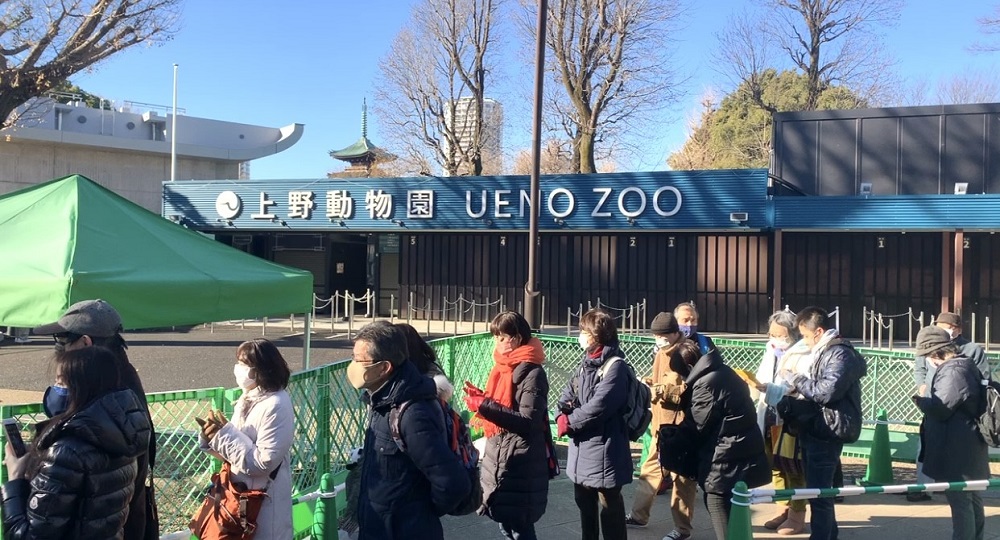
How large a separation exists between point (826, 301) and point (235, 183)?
1748 cm

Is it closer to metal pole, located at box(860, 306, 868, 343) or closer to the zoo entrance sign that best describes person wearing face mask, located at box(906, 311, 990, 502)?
metal pole, located at box(860, 306, 868, 343)

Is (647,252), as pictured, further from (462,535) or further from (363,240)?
(462,535)

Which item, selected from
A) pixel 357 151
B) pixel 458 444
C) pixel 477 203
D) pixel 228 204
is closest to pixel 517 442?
pixel 458 444

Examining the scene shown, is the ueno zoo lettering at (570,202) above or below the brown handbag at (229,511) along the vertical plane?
above

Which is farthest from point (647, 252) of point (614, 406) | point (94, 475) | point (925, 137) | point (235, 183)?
point (94, 475)

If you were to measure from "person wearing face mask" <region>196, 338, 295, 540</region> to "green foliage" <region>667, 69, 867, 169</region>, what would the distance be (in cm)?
3027

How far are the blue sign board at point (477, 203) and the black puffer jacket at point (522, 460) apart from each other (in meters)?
16.9

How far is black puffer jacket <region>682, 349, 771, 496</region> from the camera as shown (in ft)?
16.0

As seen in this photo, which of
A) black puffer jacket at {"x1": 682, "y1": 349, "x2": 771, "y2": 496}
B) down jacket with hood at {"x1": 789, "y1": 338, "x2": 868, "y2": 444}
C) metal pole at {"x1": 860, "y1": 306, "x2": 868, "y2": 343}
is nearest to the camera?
black puffer jacket at {"x1": 682, "y1": 349, "x2": 771, "y2": 496}

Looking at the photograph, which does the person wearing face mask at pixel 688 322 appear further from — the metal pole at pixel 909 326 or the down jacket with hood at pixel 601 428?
the metal pole at pixel 909 326

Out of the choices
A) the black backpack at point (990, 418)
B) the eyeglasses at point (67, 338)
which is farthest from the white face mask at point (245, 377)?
the black backpack at point (990, 418)

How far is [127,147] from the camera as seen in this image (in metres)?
37.0

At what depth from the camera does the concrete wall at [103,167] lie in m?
33.9

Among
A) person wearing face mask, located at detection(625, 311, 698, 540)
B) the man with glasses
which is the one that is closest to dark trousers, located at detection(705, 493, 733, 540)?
person wearing face mask, located at detection(625, 311, 698, 540)
